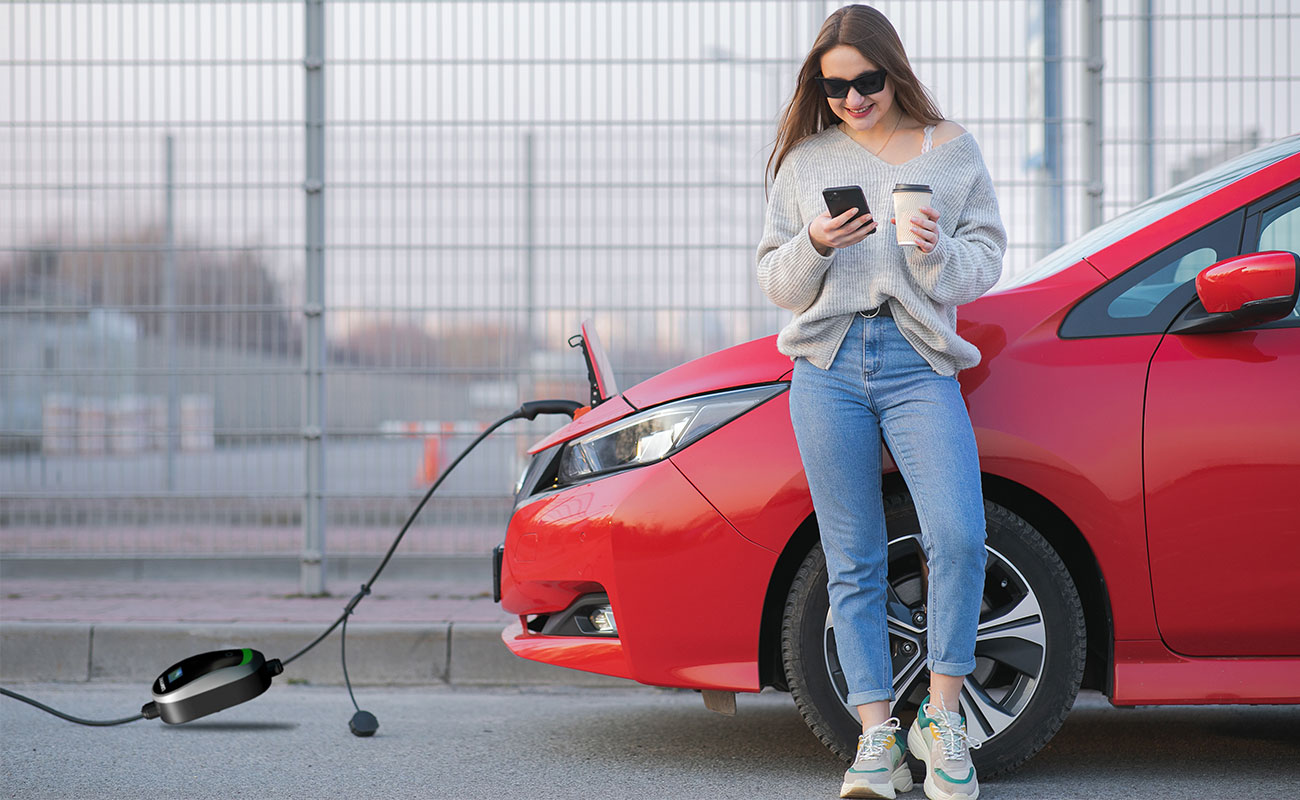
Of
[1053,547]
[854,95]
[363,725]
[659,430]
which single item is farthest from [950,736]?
[363,725]

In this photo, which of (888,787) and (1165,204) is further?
(1165,204)

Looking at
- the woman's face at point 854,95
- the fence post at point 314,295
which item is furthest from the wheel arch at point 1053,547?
the fence post at point 314,295

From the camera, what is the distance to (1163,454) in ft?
9.21

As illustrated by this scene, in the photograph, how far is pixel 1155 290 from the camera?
2.94 metres

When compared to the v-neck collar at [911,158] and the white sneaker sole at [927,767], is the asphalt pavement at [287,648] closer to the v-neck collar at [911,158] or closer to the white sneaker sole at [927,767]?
the white sneaker sole at [927,767]

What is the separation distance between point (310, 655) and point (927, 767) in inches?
103

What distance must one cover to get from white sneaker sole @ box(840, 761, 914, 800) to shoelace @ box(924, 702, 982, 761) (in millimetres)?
137

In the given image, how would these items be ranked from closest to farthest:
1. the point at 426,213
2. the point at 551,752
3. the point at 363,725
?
the point at 551,752
the point at 363,725
the point at 426,213

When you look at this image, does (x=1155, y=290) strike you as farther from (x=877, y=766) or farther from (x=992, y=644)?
(x=877, y=766)

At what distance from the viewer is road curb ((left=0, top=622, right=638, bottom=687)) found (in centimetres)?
457

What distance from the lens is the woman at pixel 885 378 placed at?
2678 millimetres

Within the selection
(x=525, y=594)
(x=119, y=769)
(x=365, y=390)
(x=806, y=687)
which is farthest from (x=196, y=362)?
(x=806, y=687)

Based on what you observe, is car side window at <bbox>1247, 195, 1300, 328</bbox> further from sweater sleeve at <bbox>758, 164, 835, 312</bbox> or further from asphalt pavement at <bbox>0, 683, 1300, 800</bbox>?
asphalt pavement at <bbox>0, 683, 1300, 800</bbox>

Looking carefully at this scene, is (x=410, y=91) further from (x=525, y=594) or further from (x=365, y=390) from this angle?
(x=525, y=594)
